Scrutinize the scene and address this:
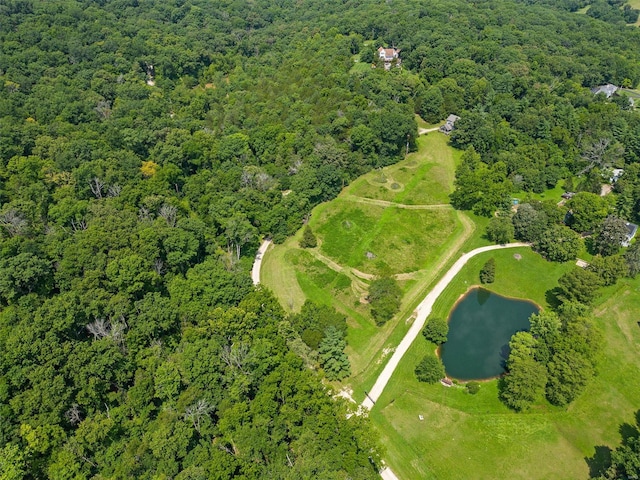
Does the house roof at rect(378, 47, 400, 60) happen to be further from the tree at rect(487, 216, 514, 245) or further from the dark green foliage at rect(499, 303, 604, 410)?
the dark green foliage at rect(499, 303, 604, 410)

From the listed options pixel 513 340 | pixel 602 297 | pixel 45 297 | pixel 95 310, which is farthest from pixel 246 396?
pixel 602 297

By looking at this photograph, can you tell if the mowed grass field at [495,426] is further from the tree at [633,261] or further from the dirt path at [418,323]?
the tree at [633,261]

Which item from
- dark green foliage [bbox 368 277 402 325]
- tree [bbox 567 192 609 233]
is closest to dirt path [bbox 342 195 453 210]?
tree [bbox 567 192 609 233]

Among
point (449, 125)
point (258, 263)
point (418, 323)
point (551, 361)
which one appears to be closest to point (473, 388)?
point (551, 361)

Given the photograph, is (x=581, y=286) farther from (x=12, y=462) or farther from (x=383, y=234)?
(x=12, y=462)

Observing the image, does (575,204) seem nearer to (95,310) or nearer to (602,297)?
(602,297)

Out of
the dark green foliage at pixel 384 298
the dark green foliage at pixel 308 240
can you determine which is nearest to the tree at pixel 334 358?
the dark green foliage at pixel 384 298

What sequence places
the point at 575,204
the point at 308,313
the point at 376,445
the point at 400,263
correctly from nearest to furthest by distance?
the point at 376,445, the point at 308,313, the point at 400,263, the point at 575,204
